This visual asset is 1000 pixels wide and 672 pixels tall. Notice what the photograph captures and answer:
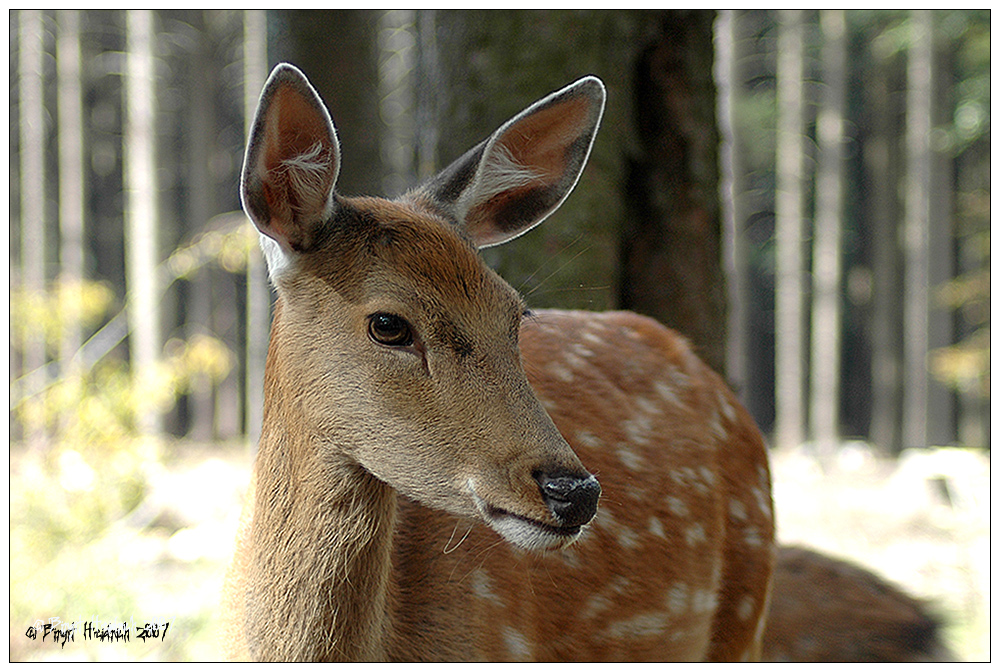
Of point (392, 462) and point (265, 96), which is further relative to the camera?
point (392, 462)

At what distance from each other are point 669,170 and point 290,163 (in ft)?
8.71

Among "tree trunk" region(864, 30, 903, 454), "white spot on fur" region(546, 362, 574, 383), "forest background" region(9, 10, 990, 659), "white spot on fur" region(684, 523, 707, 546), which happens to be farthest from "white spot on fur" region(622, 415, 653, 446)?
"tree trunk" region(864, 30, 903, 454)

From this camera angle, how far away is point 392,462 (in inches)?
81.3

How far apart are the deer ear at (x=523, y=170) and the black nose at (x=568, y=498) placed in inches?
32.5

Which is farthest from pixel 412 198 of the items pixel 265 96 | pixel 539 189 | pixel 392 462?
pixel 392 462

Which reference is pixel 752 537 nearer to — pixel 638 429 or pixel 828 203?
pixel 638 429

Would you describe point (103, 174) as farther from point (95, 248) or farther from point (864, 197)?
point (864, 197)

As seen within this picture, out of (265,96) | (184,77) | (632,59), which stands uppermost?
(184,77)

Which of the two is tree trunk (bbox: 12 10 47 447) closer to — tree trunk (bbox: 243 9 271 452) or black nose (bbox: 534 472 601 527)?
tree trunk (bbox: 243 9 271 452)

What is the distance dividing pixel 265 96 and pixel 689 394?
2.09m

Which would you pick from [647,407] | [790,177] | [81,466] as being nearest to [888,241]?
[790,177]

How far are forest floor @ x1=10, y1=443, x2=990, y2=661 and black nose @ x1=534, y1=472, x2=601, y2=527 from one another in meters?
1.46

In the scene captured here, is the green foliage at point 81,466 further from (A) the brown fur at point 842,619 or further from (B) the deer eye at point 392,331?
(A) the brown fur at point 842,619

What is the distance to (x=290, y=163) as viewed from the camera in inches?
80.4
